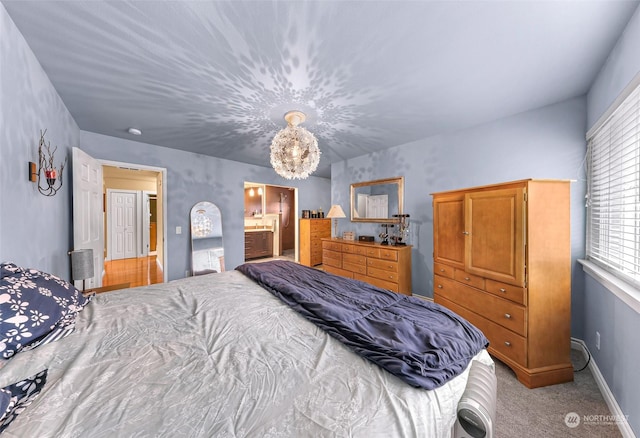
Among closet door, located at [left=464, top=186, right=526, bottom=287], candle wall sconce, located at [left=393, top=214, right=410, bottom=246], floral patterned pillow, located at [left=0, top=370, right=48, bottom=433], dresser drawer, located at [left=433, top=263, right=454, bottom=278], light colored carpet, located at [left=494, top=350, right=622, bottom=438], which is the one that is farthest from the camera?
candle wall sconce, located at [left=393, top=214, right=410, bottom=246]

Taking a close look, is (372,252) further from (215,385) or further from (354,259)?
(215,385)

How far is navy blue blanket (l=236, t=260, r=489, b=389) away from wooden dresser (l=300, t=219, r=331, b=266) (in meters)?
3.79

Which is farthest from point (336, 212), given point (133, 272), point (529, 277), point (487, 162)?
point (133, 272)

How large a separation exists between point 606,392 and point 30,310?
3526mm

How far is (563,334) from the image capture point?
6.02 feet

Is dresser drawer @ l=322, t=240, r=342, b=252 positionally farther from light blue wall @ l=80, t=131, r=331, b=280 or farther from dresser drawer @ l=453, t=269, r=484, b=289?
dresser drawer @ l=453, t=269, r=484, b=289

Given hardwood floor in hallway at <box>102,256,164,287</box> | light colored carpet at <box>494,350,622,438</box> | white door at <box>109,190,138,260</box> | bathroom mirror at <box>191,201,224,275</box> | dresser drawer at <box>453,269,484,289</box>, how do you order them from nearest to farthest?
light colored carpet at <box>494,350,622,438</box> < dresser drawer at <box>453,269,484,289</box> < bathroom mirror at <box>191,201,224,275</box> < hardwood floor in hallway at <box>102,256,164,287</box> < white door at <box>109,190,138,260</box>

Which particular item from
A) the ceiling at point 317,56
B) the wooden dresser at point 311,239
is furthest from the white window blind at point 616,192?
the wooden dresser at point 311,239

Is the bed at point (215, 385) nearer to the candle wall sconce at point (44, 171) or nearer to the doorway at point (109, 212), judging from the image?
the candle wall sconce at point (44, 171)

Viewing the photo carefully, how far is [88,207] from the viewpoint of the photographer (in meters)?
2.73

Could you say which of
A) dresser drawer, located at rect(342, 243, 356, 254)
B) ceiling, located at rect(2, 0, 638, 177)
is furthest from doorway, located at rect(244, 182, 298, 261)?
ceiling, located at rect(2, 0, 638, 177)

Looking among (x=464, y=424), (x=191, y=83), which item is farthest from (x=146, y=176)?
(x=464, y=424)

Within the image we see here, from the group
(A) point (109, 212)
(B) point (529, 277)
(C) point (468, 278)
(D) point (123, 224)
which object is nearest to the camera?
(B) point (529, 277)

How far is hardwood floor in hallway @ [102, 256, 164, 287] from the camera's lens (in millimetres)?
4309
